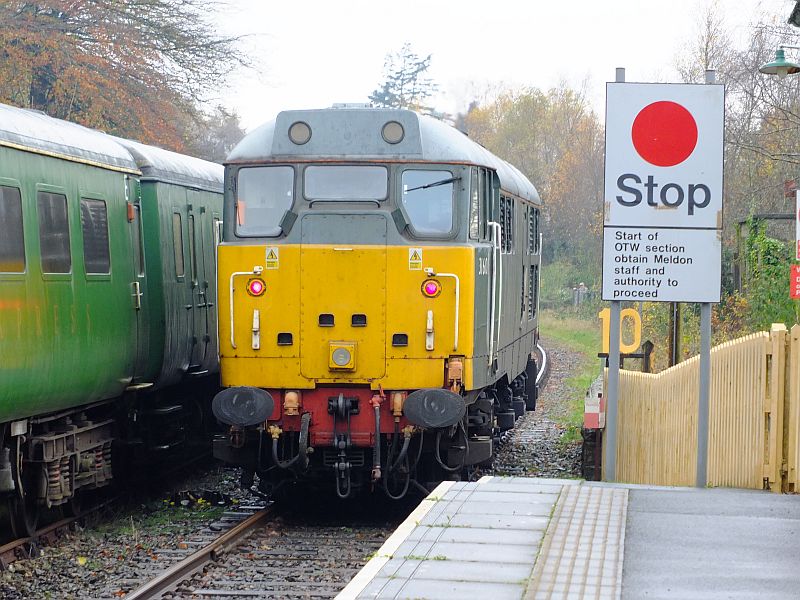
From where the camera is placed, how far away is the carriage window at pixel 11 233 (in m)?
9.55

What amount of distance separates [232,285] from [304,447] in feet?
5.17

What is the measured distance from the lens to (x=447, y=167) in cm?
1123

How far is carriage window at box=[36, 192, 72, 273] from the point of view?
10.3 m

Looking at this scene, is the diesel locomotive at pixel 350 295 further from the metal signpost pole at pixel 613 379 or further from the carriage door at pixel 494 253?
the metal signpost pole at pixel 613 379

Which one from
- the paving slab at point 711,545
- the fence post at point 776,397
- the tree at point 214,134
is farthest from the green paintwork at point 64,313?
the tree at point 214,134

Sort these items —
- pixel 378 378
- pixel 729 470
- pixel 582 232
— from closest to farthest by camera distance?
pixel 729 470, pixel 378 378, pixel 582 232

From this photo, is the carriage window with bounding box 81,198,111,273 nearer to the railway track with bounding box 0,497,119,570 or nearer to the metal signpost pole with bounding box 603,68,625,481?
the railway track with bounding box 0,497,119,570

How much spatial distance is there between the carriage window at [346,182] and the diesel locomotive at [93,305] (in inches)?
60.1

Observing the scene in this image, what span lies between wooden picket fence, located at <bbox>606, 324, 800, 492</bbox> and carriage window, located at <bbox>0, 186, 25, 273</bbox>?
5406 mm

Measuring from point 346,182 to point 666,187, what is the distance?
10.9ft

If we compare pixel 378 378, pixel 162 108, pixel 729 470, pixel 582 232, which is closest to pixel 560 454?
pixel 378 378

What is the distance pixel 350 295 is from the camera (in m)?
10.9

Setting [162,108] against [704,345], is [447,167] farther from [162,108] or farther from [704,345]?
[162,108]

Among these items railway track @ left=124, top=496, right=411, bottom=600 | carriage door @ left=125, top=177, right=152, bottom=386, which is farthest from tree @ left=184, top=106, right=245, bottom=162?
railway track @ left=124, top=496, right=411, bottom=600
